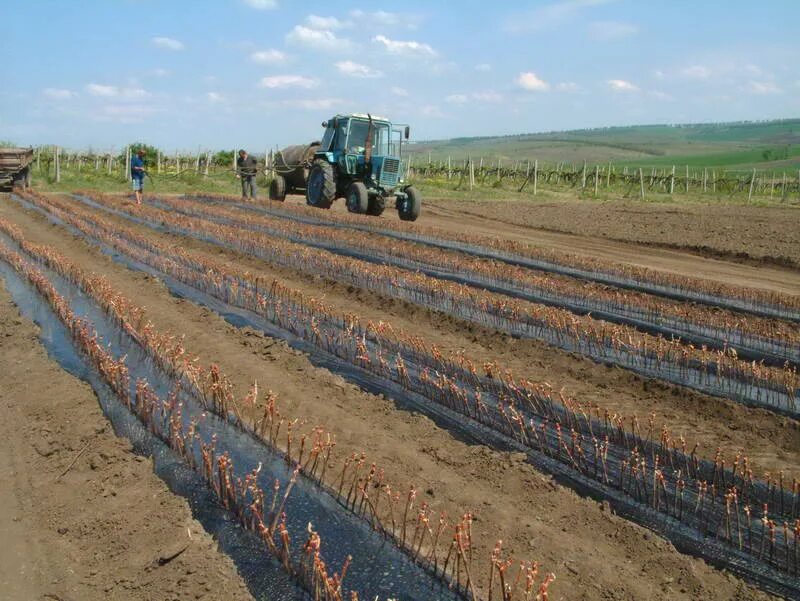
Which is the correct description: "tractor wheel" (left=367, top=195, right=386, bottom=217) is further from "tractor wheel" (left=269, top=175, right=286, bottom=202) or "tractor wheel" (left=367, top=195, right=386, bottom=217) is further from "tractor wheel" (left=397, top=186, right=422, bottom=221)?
"tractor wheel" (left=269, top=175, right=286, bottom=202)

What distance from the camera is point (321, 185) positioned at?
1853cm

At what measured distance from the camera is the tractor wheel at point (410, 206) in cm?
1792

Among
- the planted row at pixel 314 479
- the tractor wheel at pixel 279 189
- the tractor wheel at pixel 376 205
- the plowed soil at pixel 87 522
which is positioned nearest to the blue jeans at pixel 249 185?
the tractor wheel at pixel 279 189

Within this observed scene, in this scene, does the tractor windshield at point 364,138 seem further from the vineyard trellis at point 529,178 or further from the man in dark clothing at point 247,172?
the vineyard trellis at point 529,178

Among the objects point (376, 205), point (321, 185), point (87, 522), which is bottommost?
point (87, 522)

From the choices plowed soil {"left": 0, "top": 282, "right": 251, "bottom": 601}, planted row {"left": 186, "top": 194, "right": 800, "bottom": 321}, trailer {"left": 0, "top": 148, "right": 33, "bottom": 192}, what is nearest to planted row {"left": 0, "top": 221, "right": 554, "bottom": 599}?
plowed soil {"left": 0, "top": 282, "right": 251, "bottom": 601}

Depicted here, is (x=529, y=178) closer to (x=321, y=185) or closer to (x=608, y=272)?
(x=321, y=185)

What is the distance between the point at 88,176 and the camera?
3142cm

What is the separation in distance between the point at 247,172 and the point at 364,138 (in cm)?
599

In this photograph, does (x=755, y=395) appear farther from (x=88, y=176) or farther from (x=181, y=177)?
(x=88, y=176)

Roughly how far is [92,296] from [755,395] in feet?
24.9

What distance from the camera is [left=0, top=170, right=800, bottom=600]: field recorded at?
335 centimetres

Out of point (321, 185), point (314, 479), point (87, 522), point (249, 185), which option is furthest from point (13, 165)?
A: point (314, 479)

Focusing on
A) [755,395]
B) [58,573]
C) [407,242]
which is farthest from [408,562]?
[407,242]
